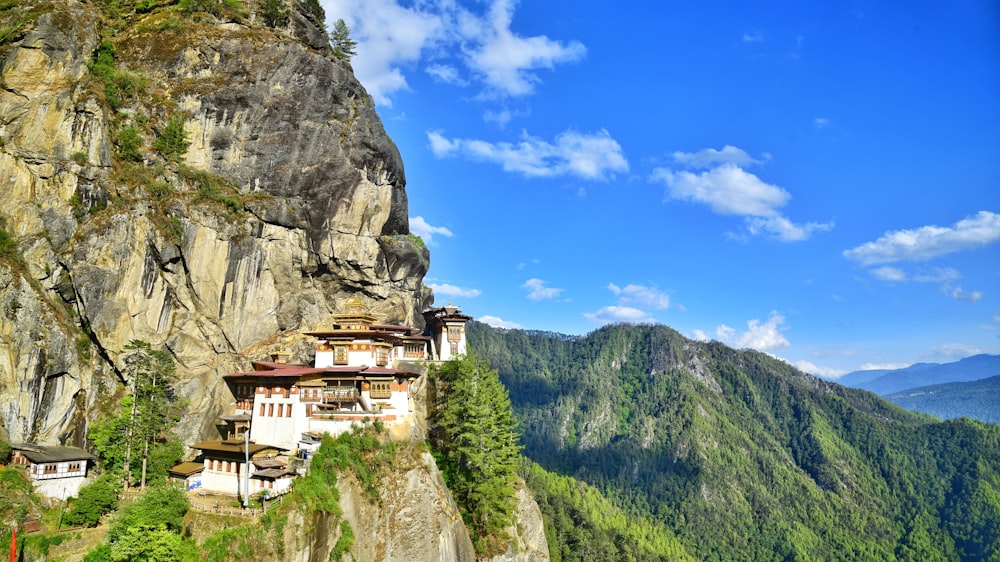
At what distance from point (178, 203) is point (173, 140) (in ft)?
24.6

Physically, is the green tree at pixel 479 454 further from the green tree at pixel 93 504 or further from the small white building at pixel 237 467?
the green tree at pixel 93 504

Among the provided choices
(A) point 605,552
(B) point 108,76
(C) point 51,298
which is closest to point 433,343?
(C) point 51,298

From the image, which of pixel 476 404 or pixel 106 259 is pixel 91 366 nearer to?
pixel 106 259

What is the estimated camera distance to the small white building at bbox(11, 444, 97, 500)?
42.8 meters

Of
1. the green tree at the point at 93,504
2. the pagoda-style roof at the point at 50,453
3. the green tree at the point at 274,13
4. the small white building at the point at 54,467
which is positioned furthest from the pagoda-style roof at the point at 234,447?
the green tree at the point at 274,13

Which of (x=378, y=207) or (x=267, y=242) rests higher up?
(x=378, y=207)

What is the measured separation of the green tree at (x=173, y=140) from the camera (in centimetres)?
5956

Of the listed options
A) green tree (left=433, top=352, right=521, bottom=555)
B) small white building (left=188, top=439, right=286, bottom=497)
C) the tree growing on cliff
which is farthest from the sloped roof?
green tree (left=433, top=352, right=521, bottom=555)

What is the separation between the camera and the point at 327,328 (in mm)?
63625

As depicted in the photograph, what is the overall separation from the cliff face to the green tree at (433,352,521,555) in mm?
17802

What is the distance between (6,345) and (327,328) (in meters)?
26.1

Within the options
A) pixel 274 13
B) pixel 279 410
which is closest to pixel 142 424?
pixel 279 410

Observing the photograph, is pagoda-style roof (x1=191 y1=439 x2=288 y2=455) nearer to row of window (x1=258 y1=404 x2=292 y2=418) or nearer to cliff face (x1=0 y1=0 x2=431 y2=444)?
row of window (x1=258 y1=404 x2=292 y2=418)

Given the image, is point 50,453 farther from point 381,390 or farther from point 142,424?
point 381,390
